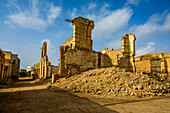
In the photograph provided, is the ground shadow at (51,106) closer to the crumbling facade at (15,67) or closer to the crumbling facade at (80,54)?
the crumbling facade at (80,54)

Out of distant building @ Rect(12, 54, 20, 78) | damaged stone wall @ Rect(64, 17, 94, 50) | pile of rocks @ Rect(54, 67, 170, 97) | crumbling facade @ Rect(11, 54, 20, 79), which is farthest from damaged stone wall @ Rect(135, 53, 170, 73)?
distant building @ Rect(12, 54, 20, 78)

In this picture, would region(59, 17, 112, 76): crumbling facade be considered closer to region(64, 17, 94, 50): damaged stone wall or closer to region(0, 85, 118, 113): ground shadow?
region(64, 17, 94, 50): damaged stone wall

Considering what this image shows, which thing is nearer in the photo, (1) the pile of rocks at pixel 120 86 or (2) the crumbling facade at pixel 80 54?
(1) the pile of rocks at pixel 120 86

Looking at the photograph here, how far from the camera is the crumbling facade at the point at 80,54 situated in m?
11.5

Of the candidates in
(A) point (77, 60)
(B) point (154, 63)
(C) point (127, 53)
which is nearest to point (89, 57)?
(A) point (77, 60)

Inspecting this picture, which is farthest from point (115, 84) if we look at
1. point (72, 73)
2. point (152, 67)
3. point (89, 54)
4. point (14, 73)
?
point (14, 73)

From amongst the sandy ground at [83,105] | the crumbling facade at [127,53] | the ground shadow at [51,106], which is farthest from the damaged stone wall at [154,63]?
the ground shadow at [51,106]

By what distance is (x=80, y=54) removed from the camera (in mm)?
12391

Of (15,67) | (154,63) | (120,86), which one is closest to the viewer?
(120,86)

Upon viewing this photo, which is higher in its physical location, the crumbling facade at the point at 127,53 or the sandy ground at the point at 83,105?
the crumbling facade at the point at 127,53

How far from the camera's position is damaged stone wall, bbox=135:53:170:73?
14.8 meters

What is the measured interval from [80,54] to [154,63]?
36.4ft

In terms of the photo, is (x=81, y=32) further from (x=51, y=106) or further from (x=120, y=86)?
(x=51, y=106)

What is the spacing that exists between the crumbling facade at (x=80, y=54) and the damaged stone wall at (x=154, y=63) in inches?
207
